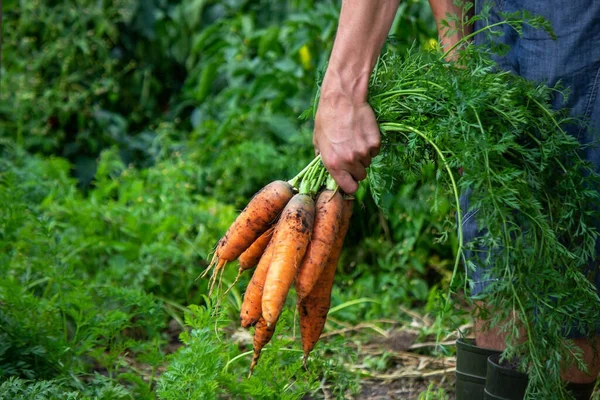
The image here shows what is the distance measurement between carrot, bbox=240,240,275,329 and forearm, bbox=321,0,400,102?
412mm

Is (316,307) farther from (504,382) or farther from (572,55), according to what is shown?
(572,55)

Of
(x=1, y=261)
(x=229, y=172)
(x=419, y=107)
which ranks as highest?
(x=419, y=107)

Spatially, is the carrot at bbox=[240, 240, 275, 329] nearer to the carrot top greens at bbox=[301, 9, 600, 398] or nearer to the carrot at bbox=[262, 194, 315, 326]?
the carrot at bbox=[262, 194, 315, 326]

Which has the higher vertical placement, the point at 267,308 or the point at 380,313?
the point at 267,308

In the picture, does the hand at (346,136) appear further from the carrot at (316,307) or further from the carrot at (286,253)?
the carrot at (316,307)

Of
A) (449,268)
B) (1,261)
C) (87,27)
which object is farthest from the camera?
(87,27)

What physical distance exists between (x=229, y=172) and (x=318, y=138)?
206 cm

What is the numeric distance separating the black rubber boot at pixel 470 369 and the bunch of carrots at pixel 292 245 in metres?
0.40

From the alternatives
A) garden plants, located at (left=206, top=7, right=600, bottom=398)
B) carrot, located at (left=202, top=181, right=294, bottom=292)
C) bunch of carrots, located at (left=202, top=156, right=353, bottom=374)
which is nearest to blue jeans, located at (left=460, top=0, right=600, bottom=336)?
garden plants, located at (left=206, top=7, right=600, bottom=398)

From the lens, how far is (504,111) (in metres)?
1.69

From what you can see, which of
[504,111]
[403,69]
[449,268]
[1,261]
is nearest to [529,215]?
[504,111]

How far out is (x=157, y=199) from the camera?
364 cm

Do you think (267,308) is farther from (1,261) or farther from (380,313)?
(380,313)

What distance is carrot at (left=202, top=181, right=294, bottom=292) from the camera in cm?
191
